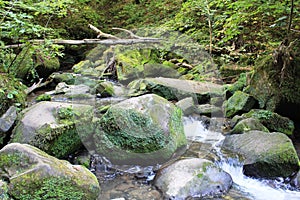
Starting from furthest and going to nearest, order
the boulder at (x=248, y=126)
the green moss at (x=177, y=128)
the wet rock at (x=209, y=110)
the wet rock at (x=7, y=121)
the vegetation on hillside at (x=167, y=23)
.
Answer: the wet rock at (x=209, y=110), the boulder at (x=248, y=126), the vegetation on hillside at (x=167, y=23), the green moss at (x=177, y=128), the wet rock at (x=7, y=121)

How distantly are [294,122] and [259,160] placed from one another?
1.81 m

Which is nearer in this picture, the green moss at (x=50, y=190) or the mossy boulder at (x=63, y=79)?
the green moss at (x=50, y=190)

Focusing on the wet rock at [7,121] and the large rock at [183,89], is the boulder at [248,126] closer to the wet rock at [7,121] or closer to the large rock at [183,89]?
the large rock at [183,89]

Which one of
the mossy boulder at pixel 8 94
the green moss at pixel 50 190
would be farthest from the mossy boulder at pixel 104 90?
the green moss at pixel 50 190

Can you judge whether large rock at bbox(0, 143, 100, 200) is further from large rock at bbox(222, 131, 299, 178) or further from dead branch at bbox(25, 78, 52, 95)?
dead branch at bbox(25, 78, 52, 95)

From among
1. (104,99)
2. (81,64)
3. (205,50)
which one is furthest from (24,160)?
(81,64)

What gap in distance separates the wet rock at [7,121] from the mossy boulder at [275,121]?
135 inches

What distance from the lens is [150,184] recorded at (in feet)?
10.7

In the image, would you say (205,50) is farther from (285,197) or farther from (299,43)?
(285,197)

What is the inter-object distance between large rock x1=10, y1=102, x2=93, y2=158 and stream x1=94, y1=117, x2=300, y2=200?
17.1 inches

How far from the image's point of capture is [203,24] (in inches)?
305

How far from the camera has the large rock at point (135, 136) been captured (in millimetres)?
3611

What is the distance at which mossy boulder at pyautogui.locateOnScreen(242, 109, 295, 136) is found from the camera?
4500mm

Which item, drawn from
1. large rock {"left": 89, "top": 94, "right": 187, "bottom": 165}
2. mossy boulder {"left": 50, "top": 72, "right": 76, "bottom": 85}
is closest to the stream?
large rock {"left": 89, "top": 94, "right": 187, "bottom": 165}
